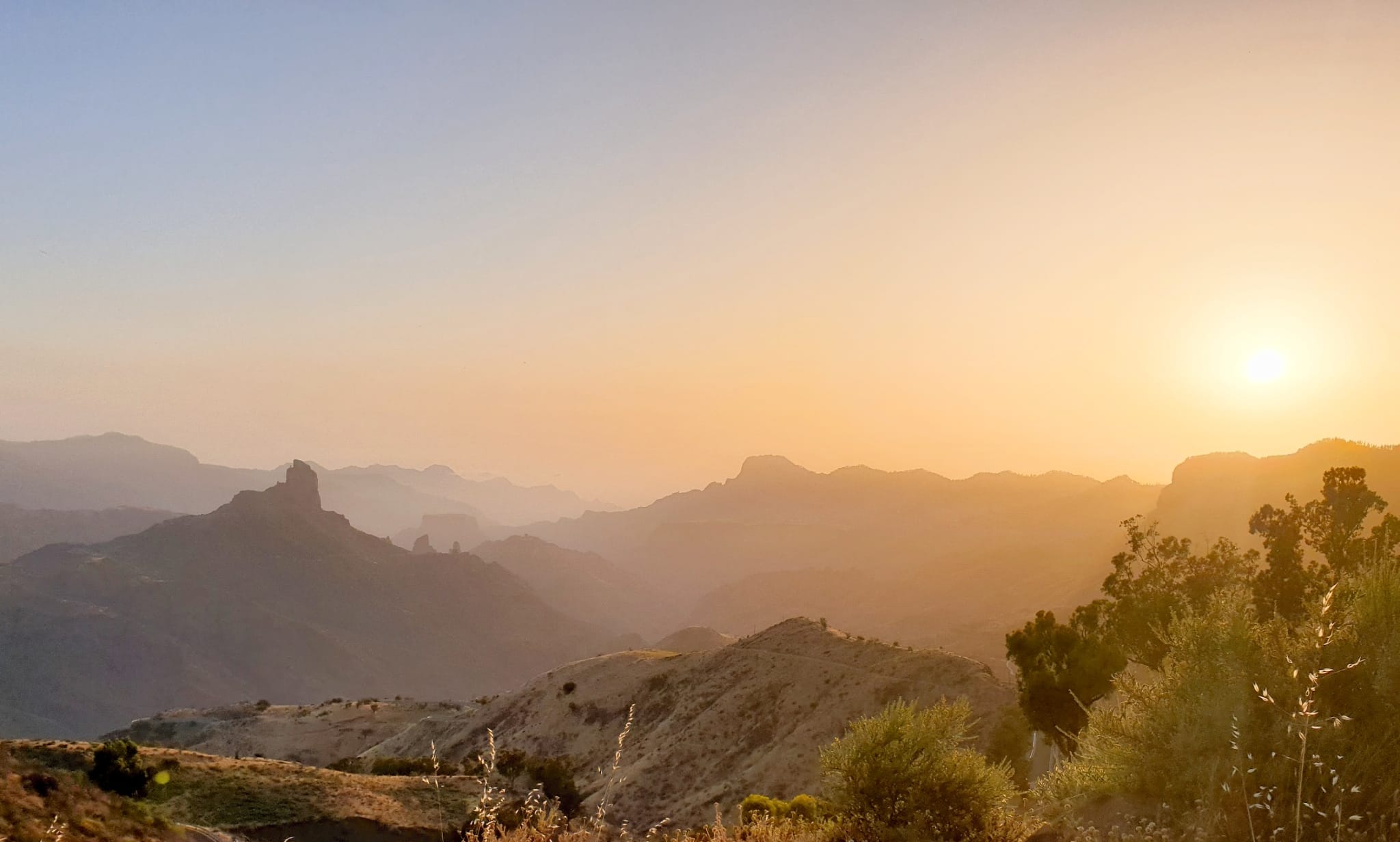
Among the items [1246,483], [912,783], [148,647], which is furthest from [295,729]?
[1246,483]

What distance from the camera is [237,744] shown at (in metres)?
81.9

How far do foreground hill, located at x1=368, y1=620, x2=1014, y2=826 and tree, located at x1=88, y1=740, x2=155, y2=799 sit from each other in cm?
1648

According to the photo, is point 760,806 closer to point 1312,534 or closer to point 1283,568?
point 1283,568

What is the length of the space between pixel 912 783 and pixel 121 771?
27.9 metres

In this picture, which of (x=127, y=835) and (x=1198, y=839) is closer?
(x=1198, y=839)

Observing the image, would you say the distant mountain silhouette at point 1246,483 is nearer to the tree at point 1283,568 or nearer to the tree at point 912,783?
the tree at point 1283,568

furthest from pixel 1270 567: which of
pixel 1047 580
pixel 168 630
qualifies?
pixel 168 630

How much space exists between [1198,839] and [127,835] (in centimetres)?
2038

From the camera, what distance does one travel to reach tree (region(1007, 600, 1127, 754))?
31609 mm

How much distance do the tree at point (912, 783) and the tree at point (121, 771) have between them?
83.8ft

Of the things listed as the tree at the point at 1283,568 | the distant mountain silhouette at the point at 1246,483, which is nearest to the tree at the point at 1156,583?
the tree at the point at 1283,568

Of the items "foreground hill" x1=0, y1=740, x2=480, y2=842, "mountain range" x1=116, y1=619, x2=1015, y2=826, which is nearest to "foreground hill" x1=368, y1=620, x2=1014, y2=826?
"mountain range" x1=116, y1=619, x2=1015, y2=826

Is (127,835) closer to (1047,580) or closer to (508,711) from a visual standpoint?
(508,711)

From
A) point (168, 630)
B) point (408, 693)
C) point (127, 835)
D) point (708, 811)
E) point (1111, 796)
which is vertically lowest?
point (408, 693)
